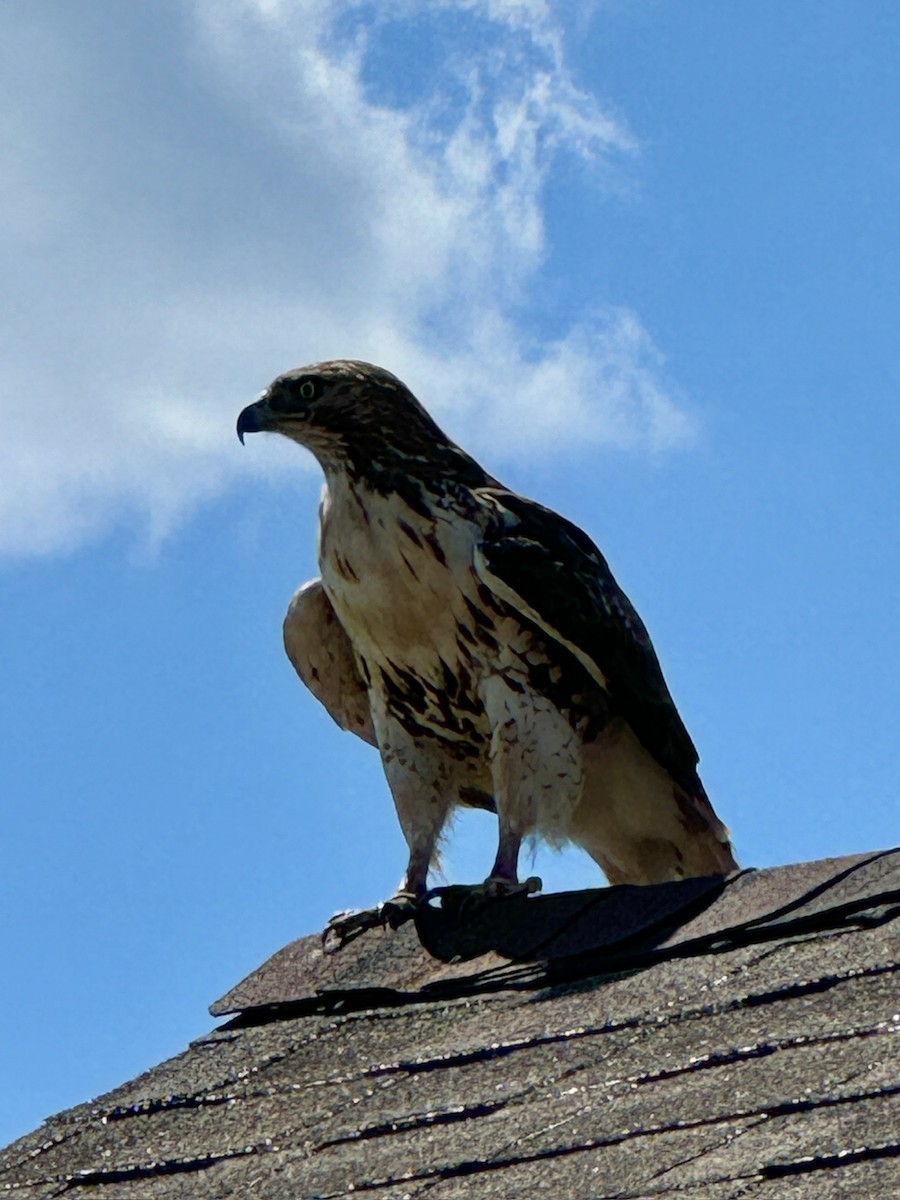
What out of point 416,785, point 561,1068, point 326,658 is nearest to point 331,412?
point 326,658

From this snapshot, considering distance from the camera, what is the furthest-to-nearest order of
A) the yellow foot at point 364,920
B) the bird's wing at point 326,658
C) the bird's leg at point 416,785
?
1. the bird's wing at point 326,658
2. the bird's leg at point 416,785
3. the yellow foot at point 364,920

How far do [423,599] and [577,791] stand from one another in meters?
0.64

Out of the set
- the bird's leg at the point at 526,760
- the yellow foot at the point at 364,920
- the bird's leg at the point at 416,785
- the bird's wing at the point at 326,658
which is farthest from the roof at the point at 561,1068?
the bird's wing at the point at 326,658

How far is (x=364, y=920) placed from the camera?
181 inches

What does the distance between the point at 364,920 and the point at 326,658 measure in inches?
57.1

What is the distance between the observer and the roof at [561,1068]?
2.83 meters

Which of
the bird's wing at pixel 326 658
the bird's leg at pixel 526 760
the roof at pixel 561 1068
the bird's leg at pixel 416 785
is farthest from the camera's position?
the bird's wing at pixel 326 658

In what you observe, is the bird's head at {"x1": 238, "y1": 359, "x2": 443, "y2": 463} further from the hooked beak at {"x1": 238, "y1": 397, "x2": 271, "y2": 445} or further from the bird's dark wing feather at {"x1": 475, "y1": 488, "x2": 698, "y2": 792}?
the bird's dark wing feather at {"x1": 475, "y1": 488, "x2": 698, "y2": 792}

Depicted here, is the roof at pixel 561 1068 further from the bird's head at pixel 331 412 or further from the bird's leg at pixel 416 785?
the bird's head at pixel 331 412

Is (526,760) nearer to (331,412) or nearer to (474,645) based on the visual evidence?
(474,645)

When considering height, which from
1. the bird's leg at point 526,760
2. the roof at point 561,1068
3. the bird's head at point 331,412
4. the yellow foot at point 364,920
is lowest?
the roof at point 561,1068

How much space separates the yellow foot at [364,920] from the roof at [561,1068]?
16 cm

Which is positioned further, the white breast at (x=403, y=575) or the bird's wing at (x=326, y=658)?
→ the bird's wing at (x=326, y=658)

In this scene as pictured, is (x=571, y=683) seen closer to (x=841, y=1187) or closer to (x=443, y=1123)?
(x=443, y=1123)
